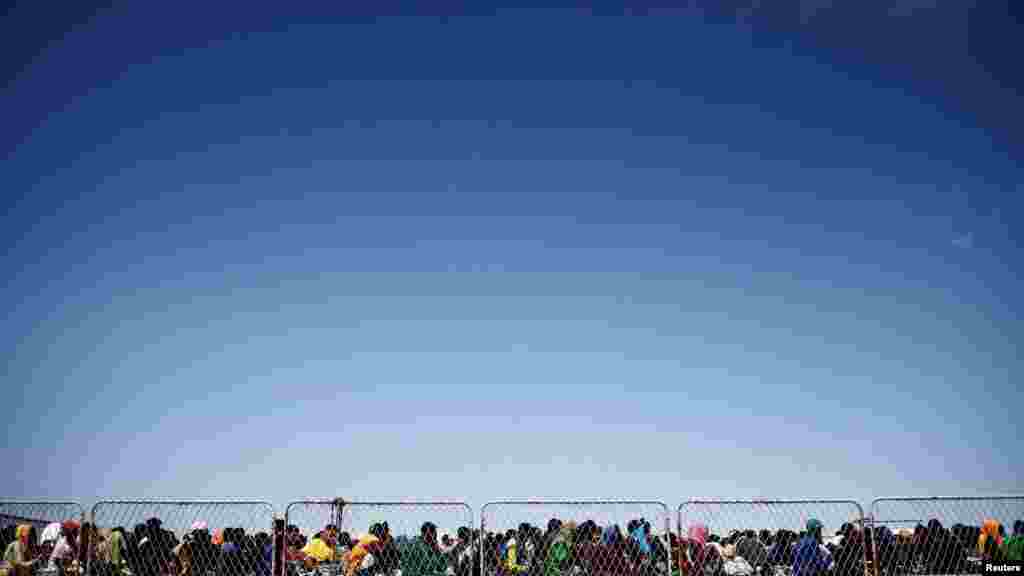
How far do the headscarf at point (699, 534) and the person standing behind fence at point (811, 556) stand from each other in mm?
1557

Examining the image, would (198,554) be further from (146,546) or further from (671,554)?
(671,554)

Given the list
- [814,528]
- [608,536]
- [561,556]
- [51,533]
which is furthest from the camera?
[51,533]

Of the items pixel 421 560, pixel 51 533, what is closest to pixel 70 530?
pixel 51 533

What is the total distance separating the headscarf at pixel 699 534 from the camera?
12016 mm

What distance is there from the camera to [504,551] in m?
12.6

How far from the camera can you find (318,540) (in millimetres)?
12562

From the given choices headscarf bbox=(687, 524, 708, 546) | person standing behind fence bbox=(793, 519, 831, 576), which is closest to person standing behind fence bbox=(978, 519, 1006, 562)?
person standing behind fence bbox=(793, 519, 831, 576)

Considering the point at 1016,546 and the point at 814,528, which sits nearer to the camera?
the point at 814,528

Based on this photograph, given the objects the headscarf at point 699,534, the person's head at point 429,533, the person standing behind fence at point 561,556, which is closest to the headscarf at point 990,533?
the headscarf at point 699,534

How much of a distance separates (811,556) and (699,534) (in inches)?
73.0

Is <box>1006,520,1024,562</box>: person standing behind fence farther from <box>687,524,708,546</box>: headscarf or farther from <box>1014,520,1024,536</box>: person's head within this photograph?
<box>687,524,708,546</box>: headscarf

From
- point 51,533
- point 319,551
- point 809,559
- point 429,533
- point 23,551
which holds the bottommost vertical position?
point 809,559

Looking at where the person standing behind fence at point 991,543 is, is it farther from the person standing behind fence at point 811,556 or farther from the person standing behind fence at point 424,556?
the person standing behind fence at point 424,556

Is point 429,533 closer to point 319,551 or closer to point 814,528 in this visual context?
point 319,551
